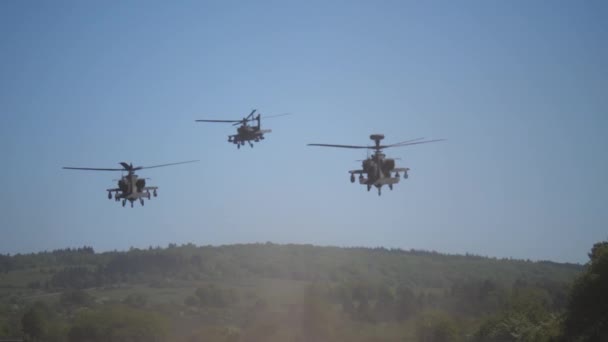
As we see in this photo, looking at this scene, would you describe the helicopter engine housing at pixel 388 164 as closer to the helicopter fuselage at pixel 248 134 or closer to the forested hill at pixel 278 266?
the helicopter fuselage at pixel 248 134

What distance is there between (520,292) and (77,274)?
2872 inches

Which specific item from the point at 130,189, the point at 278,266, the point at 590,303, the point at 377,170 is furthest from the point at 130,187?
the point at 278,266

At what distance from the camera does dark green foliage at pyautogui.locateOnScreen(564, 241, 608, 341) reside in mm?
45281

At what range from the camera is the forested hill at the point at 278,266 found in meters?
112

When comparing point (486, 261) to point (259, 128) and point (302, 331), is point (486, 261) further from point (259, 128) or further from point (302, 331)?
point (259, 128)

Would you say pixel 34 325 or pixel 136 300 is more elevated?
pixel 136 300

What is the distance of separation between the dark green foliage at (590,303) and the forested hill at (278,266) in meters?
57.1

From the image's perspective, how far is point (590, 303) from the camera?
154 feet

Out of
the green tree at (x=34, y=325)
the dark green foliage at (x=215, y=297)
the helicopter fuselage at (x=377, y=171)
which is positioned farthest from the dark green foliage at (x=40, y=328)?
the helicopter fuselage at (x=377, y=171)

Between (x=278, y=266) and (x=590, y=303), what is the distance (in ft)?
274

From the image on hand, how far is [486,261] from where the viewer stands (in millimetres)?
134375

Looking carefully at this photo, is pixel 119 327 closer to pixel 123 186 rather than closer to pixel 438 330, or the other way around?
pixel 438 330

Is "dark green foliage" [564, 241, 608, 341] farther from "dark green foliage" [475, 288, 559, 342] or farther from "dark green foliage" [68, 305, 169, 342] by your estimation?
"dark green foliage" [68, 305, 169, 342]

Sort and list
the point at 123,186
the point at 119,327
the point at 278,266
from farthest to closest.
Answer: the point at 278,266 → the point at 119,327 → the point at 123,186
